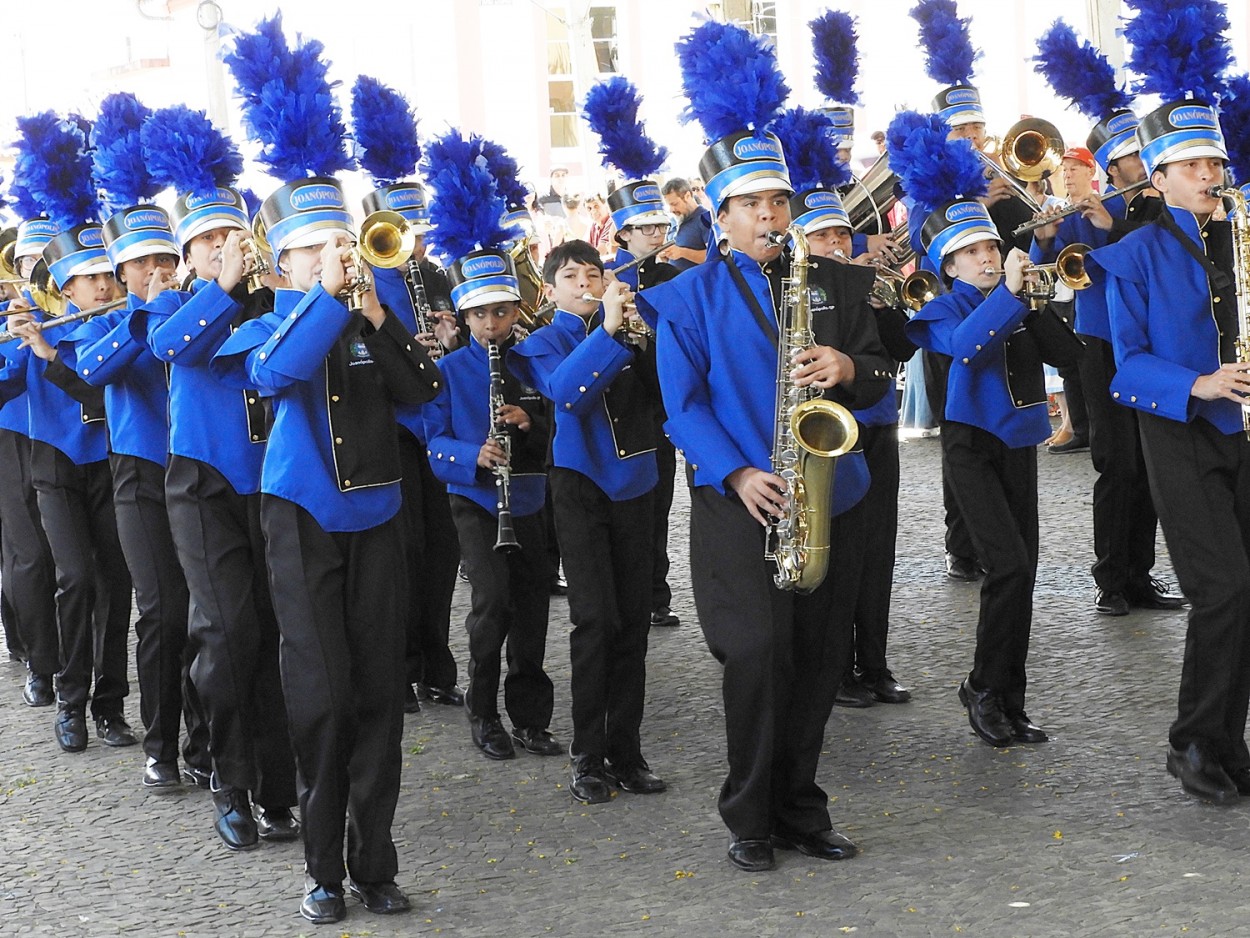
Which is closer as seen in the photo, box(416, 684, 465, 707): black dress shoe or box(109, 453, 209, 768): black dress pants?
box(109, 453, 209, 768): black dress pants

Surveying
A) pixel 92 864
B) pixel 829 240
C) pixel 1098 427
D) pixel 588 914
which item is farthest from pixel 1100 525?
pixel 92 864

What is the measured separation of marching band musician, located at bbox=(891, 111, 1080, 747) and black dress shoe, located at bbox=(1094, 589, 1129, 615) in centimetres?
200

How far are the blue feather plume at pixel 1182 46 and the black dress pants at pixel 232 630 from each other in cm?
A: 356

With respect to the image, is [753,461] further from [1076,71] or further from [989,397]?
[1076,71]

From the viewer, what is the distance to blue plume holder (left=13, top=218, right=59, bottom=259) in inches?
336

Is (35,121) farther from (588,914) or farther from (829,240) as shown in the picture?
(588,914)

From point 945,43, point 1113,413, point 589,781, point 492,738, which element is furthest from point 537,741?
point 945,43

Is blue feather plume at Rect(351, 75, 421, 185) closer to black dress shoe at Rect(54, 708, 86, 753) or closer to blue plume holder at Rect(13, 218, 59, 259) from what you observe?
blue plume holder at Rect(13, 218, 59, 259)

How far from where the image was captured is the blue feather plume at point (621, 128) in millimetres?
8398

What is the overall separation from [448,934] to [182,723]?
10.2 ft

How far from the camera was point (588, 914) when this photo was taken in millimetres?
5074

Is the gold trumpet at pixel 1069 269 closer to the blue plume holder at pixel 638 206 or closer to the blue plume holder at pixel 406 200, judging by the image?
the blue plume holder at pixel 638 206

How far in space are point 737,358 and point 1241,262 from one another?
1799mm

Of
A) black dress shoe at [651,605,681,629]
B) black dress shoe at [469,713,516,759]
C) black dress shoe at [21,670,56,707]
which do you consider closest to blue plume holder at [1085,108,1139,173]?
black dress shoe at [651,605,681,629]
